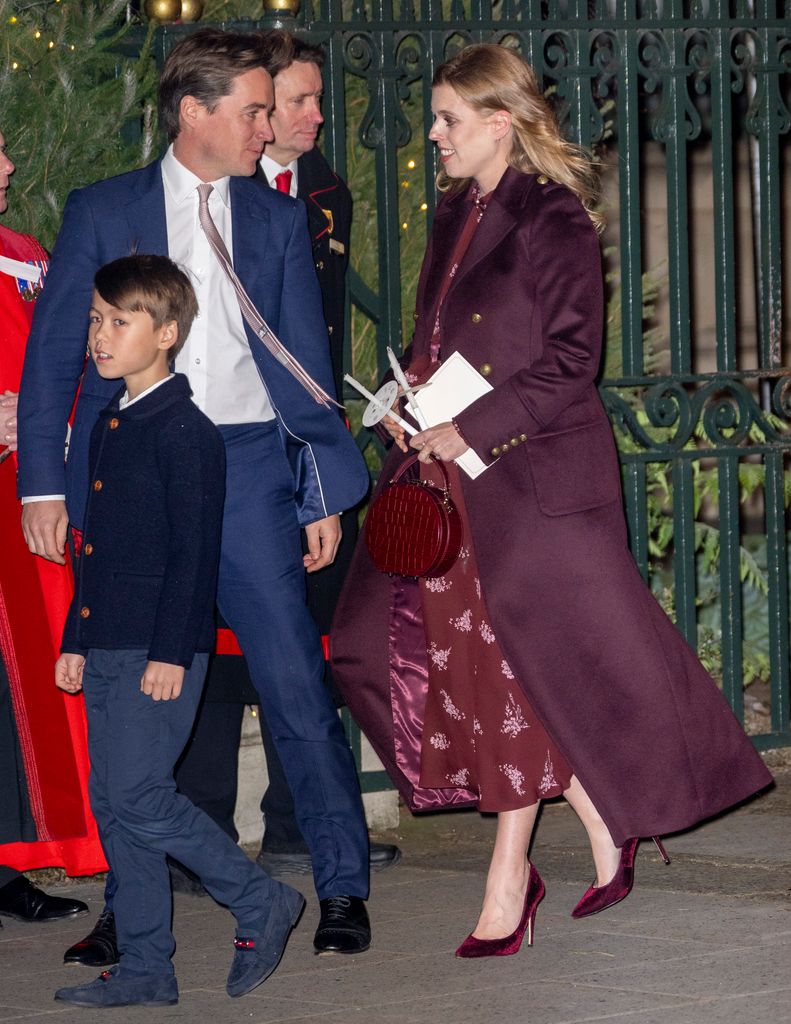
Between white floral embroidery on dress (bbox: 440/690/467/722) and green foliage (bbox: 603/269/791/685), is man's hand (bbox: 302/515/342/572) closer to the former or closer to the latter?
white floral embroidery on dress (bbox: 440/690/467/722)

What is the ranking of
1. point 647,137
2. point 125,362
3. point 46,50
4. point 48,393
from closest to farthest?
point 125,362
point 48,393
point 46,50
point 647,137

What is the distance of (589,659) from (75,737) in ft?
4.61

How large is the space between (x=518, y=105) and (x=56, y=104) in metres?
1.44

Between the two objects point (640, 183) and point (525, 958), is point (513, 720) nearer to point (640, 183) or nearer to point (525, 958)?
point (525, 958)

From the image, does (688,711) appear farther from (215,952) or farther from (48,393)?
(48,393)

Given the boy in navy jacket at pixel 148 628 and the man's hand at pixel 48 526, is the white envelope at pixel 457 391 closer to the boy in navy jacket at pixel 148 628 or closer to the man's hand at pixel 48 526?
the boy in navy jacket at pixel 148 628

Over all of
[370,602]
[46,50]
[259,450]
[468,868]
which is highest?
[46,50]

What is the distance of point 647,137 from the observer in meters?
9.90

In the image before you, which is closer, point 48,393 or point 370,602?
point 48,393

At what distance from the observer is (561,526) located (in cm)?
436

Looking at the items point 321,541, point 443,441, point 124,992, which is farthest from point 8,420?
point 124,992

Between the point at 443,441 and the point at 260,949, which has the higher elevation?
the point at 443,441

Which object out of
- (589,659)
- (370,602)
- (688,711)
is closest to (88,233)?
(370,602)

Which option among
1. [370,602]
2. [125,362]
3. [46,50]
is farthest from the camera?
[46,50]
